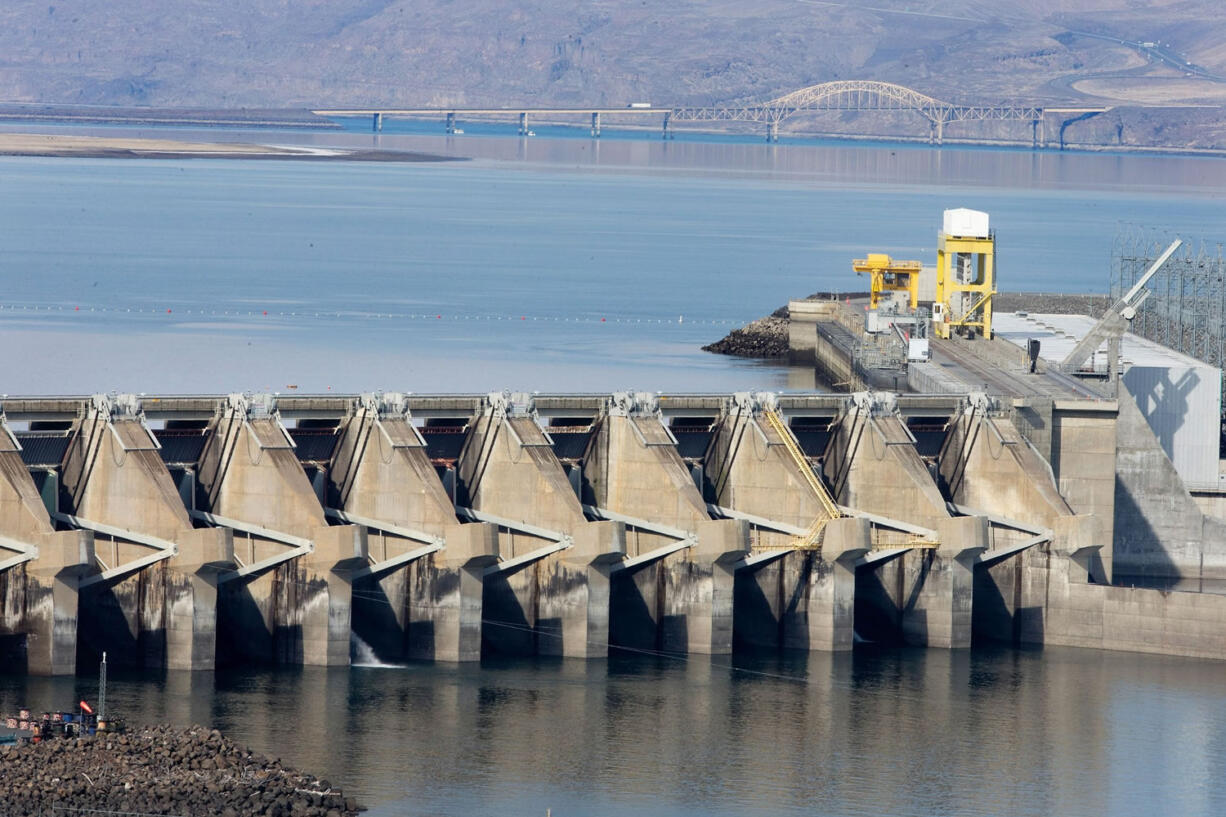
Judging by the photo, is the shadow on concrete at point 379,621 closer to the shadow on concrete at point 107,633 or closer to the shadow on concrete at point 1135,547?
the shadow on concrete at point 107,633

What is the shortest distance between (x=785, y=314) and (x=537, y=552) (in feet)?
277

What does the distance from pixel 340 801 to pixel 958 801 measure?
13.7m

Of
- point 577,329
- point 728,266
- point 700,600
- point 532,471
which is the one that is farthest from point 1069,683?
point 728,266

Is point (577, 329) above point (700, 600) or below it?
above

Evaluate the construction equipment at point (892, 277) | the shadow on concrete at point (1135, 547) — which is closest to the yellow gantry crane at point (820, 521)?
the shadow on concrete at point (1135, 547)

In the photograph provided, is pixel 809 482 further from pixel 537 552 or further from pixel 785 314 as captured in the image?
pixel 785 314

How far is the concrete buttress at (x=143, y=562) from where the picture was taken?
56.3 m

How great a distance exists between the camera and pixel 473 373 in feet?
381

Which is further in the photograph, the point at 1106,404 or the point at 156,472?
the point at 1106,404

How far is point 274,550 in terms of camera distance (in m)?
58.4

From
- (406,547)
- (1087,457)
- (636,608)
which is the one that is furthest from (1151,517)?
(406,547)

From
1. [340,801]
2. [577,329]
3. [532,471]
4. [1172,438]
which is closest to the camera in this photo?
[340,801]

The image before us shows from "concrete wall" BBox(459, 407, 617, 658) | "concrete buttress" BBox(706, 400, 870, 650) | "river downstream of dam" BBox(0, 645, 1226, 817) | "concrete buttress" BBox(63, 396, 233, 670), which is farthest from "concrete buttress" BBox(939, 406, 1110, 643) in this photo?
"concrete buttress" BBox(63, 396, 233, 670)

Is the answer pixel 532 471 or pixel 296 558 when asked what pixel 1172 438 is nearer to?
pixel 532 471
